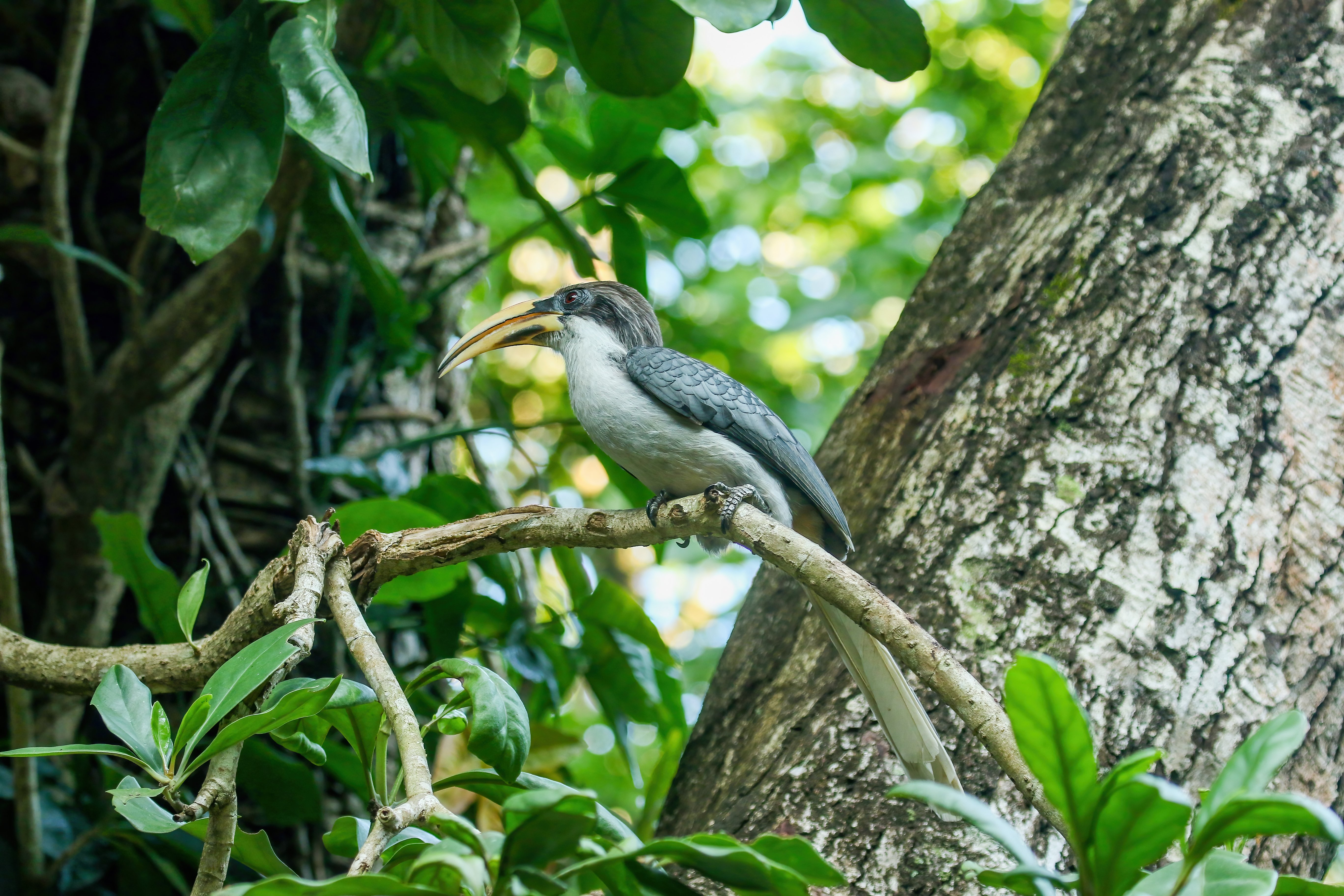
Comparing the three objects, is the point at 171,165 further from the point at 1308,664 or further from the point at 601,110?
the point at 1308,664

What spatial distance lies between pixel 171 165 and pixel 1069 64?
7.87 ft

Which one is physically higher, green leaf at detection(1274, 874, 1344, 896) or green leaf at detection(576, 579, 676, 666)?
green leaf at detection(576, 579, 676, 666)

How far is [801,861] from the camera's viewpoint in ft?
3.20

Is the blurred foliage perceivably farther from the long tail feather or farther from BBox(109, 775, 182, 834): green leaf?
the long tail feather

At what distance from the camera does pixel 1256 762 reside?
914 mm

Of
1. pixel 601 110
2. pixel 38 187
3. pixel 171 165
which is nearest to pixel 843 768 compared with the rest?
pixel 171 165

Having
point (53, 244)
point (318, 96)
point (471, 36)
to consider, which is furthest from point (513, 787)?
point (53, 244)

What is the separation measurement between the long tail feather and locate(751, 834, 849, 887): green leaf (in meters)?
0.60

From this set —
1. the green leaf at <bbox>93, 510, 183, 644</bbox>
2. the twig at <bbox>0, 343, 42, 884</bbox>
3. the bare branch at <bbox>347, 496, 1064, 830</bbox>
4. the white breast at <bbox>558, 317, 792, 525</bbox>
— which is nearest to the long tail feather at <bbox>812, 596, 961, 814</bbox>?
the bare branch at <bbox>347, 496, 1064, 830</bbox>

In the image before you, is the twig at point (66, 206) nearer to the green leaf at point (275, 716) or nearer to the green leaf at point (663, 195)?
the green leaf at point (663, 195)

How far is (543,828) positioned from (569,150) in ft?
8.27

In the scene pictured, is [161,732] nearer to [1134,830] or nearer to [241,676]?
[241,676]

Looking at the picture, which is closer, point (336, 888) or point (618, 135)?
point (336, 888)

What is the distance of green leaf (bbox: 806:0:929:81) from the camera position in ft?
6.95
